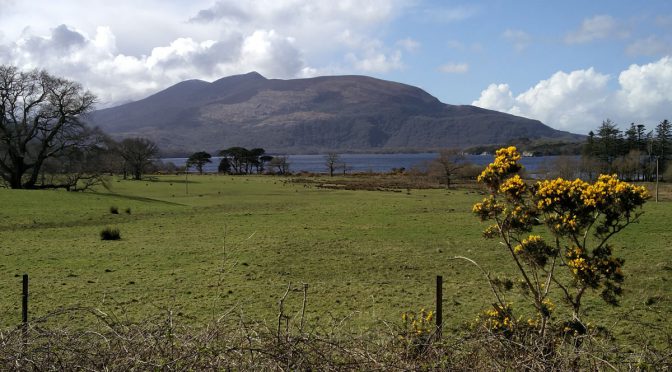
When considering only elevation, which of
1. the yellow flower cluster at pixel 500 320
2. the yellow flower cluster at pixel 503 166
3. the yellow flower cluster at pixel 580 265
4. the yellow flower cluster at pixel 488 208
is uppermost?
the yellow flower cluster at pixel 503 166

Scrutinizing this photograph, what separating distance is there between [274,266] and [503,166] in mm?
10056

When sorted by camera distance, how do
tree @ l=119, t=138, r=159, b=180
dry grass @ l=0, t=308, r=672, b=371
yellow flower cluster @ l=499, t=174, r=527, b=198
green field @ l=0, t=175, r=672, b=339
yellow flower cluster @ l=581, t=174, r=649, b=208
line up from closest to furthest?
dry grass @ l=0, t=308, r=672, b=371, yellow flower cluster @ l=581, t=174, r=649, b=208, yellow flower cluster @ l=499, t=174, r=527, b=198, green field @ l=0, t=175, r=672, b=339, tree @ l=119, t=138, r=159, b=180

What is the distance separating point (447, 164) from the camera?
77875 millimetres

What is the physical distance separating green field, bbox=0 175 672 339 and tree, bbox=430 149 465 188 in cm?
4743

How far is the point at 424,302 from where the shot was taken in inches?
462

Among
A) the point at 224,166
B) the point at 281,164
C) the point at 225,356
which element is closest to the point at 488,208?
the point at 225,356

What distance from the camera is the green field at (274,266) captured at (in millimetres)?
11125

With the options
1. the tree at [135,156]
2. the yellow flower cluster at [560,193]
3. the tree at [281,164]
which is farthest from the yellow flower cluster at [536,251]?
the tree at [281,164]

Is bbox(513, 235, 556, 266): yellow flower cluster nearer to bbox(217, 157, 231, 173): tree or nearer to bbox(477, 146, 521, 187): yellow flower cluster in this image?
bbox(477, 146, 521, 187): yellow flower cluster

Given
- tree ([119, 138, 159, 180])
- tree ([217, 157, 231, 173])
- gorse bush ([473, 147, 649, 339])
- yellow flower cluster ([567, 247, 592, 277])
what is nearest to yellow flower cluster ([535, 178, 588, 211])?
gorse bush ([473, 147, 649, 339])

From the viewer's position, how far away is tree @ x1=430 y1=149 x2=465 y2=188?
77688 millimetres

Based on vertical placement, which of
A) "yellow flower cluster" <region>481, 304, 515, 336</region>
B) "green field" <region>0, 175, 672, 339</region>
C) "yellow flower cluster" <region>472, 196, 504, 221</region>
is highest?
"yellow flower cluster" <region>472, 196, 504, 221</region>

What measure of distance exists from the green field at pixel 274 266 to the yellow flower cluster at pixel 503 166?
266 cm

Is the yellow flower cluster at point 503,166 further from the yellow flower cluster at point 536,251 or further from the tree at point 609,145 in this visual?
the tree at point 609,145
